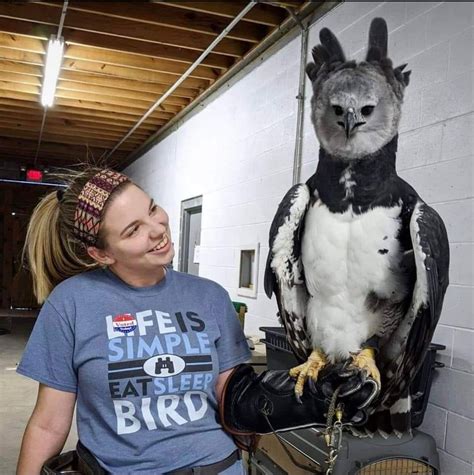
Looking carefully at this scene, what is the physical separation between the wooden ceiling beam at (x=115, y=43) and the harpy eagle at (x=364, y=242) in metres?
3.14

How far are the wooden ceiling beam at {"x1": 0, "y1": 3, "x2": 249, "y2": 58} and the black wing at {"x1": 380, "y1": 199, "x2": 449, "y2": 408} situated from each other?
3048 mm

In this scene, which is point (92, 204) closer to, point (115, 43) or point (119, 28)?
point (119, 28)

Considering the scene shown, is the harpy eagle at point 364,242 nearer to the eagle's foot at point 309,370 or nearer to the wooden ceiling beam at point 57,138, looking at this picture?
the eagle's foot at point 309,370

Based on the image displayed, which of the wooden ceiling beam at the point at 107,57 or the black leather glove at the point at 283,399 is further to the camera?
the wooden ceiling beam at the point at 107,57

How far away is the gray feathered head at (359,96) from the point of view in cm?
98

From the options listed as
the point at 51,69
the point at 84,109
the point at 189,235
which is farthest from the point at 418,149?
the point at 84,109

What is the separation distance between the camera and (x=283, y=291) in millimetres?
1256

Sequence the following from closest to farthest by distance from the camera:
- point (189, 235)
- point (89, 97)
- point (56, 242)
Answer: point (56, 242)
point (89, 97)
point (189, 235)

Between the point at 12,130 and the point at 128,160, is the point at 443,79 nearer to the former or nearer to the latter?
the point at 12,130

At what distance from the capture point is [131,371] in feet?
3.92

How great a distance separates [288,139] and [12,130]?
4.96m

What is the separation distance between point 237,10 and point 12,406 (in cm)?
337

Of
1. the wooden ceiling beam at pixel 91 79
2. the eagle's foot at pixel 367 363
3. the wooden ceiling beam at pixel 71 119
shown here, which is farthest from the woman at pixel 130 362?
the wooden ceiling beam at pixel 71 119

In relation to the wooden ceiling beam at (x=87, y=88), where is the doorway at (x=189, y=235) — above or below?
below
